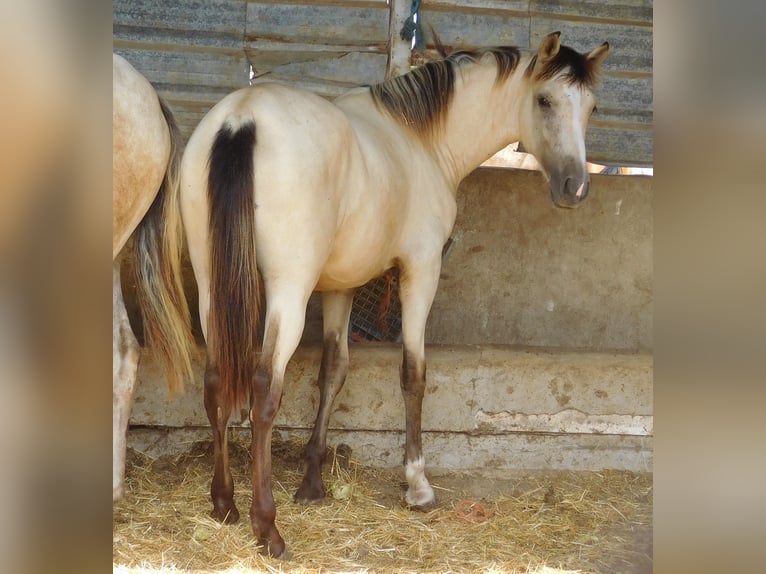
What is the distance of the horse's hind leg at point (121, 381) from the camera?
3576 millimetres

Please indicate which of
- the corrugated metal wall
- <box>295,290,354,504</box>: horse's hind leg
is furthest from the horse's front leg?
the corrugated metal wall

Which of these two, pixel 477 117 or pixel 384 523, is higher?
pixel 477 117

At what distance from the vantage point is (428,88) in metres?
4.25

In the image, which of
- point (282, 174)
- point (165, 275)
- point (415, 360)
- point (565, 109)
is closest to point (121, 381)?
point (165, 275)

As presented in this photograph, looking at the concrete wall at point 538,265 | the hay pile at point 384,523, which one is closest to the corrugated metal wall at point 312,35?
the concrete wall at point 538,265

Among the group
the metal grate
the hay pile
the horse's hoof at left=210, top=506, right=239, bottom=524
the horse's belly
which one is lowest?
the hay pile

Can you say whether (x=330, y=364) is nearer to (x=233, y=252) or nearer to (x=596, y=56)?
(x=233, y=252)

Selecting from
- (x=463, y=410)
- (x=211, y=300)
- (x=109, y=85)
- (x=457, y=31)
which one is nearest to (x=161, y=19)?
(x=457, y=31)

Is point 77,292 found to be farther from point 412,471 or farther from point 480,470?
point 480,470

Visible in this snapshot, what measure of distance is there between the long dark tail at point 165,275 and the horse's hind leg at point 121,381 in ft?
0.40

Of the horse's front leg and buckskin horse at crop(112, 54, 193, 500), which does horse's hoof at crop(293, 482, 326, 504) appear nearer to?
the horse's front leg

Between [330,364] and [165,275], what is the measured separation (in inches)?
41.0

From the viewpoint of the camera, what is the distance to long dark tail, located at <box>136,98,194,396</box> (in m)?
3.56

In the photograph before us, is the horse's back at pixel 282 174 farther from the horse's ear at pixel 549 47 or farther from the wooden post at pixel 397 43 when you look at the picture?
the wooden post at pixel 397 43
